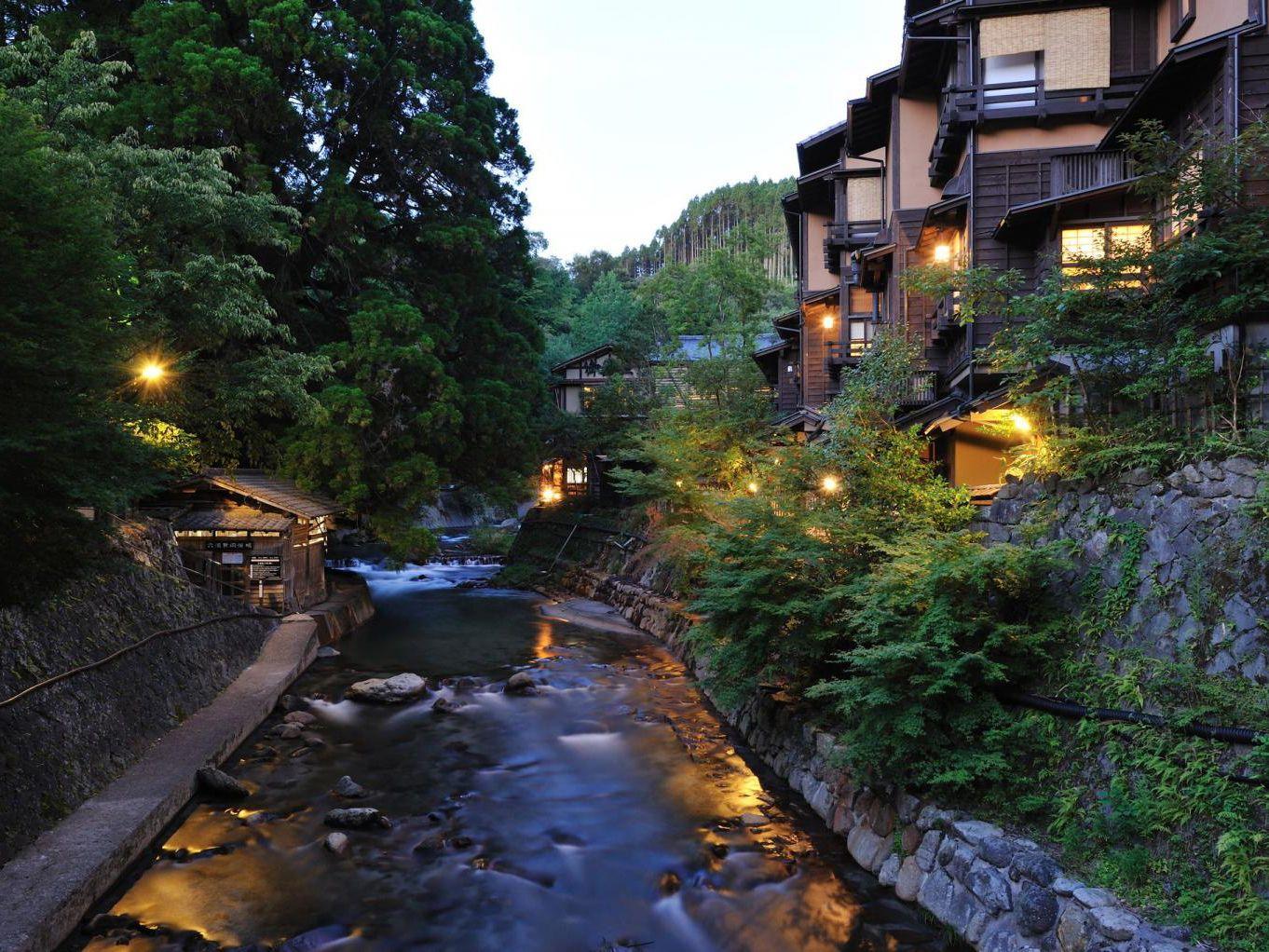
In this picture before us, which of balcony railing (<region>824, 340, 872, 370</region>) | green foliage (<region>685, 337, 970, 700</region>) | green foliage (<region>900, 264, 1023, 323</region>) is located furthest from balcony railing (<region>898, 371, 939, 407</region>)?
green foliage (<region>900, 264, 1023, 323</region>)

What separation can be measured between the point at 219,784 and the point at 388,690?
17.8 feet

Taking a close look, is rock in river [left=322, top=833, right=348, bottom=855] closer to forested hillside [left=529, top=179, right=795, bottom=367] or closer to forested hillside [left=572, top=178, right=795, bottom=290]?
forested hillside [left=529, top=179, right=795, bottom=367]

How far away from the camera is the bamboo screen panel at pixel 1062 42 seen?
16.7m

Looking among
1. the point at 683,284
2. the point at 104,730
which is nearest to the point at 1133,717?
the point at 104,730

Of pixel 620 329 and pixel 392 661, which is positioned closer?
pixel 392 661

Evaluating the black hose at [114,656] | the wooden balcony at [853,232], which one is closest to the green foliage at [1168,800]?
the black hose at [114,656]

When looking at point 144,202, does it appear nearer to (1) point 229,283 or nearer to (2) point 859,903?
(1) point 229,283

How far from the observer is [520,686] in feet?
57.2

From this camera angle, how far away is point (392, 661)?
65.1 feet

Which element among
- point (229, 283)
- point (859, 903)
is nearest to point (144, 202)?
point (229, 283)

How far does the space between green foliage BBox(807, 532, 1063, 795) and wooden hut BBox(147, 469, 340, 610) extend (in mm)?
15755

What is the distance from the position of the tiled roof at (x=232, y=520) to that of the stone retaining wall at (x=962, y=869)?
542 inches

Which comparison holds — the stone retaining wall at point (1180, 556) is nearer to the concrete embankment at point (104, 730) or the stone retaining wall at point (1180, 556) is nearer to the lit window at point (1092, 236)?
the lit window at point (1092, 236)

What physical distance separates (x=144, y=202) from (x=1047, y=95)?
1924 centimetres
